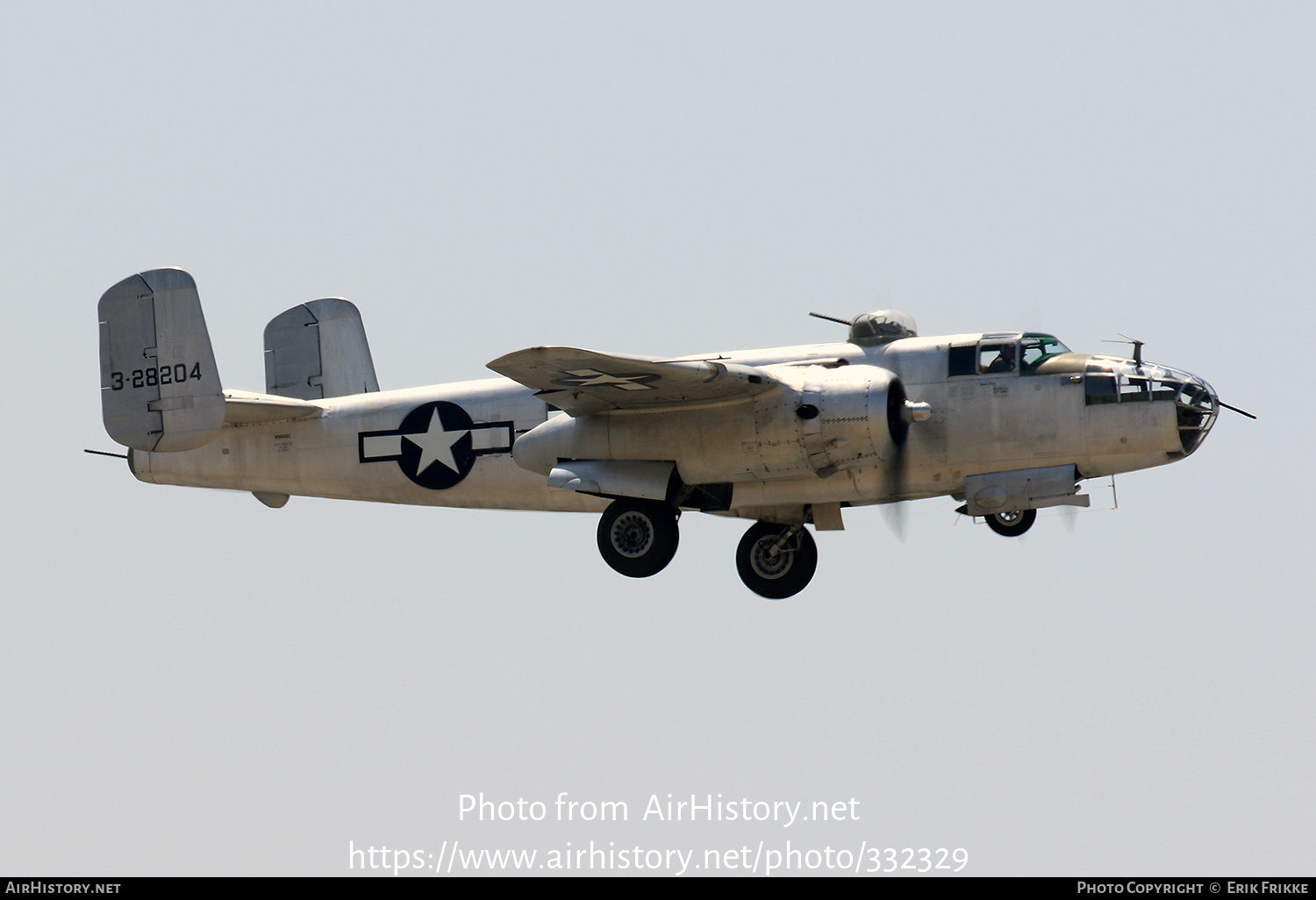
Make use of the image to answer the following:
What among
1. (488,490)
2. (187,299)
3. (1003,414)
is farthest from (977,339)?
(187,299)

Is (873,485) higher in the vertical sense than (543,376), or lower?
lower

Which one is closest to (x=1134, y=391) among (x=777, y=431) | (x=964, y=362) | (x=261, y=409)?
(x=964, y=362)

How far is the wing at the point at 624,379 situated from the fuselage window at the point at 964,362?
2.27m

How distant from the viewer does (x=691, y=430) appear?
18.2 metres

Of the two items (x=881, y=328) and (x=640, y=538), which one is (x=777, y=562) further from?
(x=881, y=328)

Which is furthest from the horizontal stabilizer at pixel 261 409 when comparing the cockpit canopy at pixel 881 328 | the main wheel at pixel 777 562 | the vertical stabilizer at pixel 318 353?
the cockpit canopy at pixel 881 328

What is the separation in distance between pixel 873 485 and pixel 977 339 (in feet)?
6.49

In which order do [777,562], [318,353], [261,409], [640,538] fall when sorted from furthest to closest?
1. [318,353]
2. [261,409]
3. [777,562]
4. [640,538]

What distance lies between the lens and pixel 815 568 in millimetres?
20141

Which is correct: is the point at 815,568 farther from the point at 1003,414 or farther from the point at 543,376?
the point at 543,376

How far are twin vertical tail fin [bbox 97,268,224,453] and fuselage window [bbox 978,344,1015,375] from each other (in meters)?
8.68

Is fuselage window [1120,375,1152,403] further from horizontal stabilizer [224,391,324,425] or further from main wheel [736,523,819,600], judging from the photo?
horizontal stabilizer [224,391,324,425]

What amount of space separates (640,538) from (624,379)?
74.5 inches

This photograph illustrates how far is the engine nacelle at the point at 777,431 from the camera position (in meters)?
17.5
